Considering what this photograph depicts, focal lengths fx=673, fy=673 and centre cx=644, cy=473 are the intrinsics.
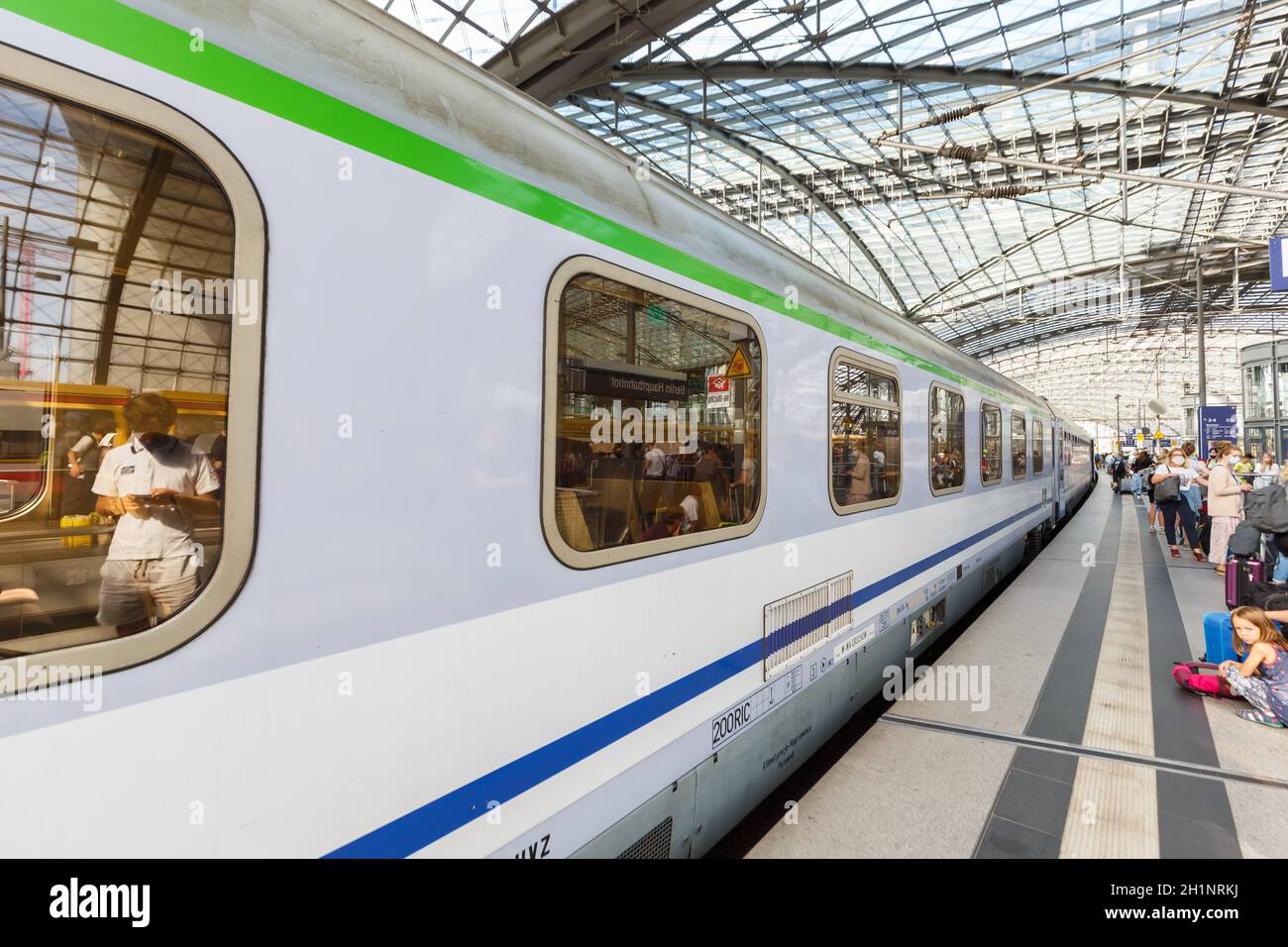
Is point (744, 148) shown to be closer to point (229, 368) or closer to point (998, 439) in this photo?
point (998, 439)

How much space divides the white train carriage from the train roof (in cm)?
1

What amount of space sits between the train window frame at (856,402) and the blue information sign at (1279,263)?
342 inches

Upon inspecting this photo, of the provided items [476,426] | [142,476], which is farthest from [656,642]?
[142,476]

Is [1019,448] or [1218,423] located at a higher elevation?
[1218,423]

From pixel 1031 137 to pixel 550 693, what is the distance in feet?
76.2

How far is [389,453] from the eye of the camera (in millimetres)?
1646

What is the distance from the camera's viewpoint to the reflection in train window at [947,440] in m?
5.74

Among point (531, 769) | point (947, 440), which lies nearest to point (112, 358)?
point (531, 769)

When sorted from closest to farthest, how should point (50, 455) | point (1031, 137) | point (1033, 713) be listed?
point (50, 455)
point (1033, 713)
point (1031, 137)

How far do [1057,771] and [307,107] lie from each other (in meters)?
4.68

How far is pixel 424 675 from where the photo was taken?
5.59 ft
